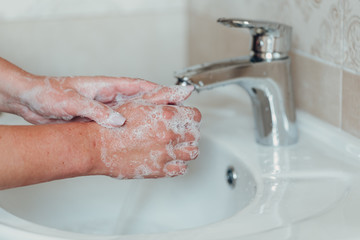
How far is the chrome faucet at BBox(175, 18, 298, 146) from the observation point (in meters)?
0.82

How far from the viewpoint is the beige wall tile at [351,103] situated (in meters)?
0.79

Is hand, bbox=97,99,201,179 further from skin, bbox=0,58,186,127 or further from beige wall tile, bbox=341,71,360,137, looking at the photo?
beige wall tile, bbox=341,71,360,137

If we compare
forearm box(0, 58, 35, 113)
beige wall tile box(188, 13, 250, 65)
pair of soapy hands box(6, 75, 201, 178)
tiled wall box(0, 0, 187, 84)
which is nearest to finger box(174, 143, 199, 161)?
pair of soapy hands box(6, 75, 201, 178)

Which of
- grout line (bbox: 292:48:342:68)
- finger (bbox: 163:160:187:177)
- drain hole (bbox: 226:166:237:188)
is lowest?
drain hole (bbox: 226:166:237:188)

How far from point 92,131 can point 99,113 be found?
23mm

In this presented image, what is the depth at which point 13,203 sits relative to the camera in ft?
2.86

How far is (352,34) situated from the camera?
0.78m

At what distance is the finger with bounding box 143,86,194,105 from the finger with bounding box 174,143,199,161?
0.06 m

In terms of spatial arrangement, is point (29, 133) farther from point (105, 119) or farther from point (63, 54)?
point (63, 54)

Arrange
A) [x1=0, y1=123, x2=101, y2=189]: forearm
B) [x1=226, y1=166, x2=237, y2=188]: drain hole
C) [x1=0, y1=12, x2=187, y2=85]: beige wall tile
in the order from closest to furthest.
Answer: [x1=0, y1=123, x2=101, y2=189]: forearm < [x1=226, y1=166, x2=237, y2=188]: drain hole < [x1=0, y1=12, x2=187, y2=85]: beige wall tile

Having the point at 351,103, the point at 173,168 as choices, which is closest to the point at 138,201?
the point at 173,168

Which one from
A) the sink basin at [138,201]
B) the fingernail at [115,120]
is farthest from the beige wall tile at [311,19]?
the fingernail at [115,120]

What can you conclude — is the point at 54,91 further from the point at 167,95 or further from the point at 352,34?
the point at 352,34

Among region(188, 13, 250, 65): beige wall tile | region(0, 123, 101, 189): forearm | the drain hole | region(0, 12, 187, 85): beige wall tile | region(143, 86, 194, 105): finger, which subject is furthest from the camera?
region(0, 12, 187, 85): beige wall tile
